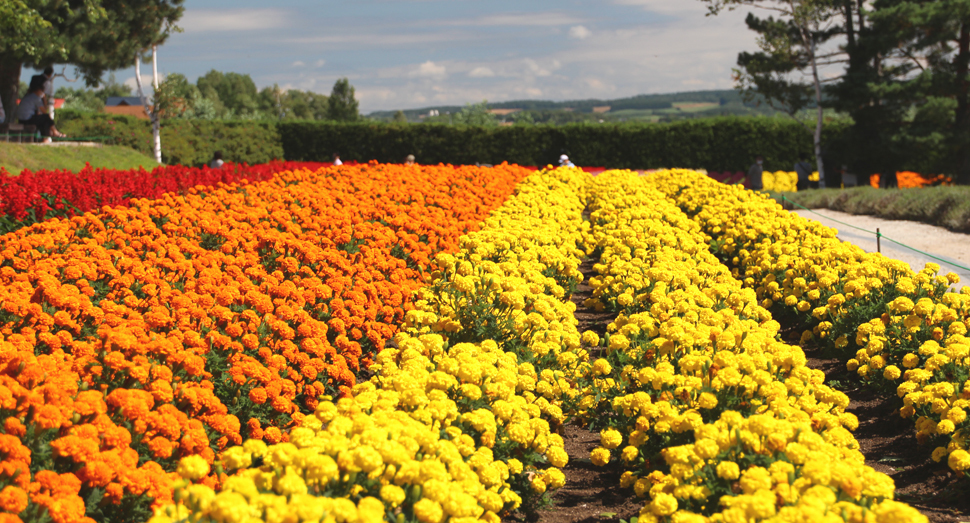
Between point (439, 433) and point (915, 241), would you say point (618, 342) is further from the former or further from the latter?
point (915, 241)

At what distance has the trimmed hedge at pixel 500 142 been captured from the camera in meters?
29.8

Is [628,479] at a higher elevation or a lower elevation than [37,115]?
lower

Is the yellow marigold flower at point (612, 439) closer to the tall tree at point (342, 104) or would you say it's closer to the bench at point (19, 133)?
the bench at point (19, 133)

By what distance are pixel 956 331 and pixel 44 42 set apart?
958 inches

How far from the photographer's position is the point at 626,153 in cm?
3184

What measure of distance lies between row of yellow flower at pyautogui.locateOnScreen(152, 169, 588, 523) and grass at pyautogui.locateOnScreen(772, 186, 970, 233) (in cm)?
1135

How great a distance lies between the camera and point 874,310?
258 inches

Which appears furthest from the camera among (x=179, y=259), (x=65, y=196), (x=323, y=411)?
(x=65, y=196)

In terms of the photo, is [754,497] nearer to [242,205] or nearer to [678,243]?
[678,243]

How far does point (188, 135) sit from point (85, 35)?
19.6 feet

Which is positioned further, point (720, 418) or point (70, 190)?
point (70, 190)

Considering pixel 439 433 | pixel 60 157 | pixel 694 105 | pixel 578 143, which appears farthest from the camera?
pixel 694 105

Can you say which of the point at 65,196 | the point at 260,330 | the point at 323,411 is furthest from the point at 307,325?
the point at 65,196

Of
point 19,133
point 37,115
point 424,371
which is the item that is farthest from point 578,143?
point 424,371
